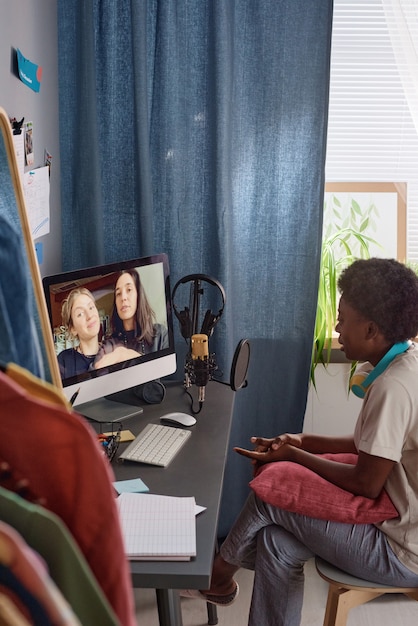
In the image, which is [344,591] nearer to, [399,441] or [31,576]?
[399,441]

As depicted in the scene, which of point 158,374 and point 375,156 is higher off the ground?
point 375,156

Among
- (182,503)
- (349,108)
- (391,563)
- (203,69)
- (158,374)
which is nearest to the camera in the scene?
(182,503)

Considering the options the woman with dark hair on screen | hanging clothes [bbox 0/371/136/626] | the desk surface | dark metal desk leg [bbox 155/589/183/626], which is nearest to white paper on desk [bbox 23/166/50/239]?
the woman with dark hair on screen

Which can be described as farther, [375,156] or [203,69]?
→ [375,156]

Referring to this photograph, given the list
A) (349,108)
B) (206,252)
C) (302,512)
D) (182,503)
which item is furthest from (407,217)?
(182,503)

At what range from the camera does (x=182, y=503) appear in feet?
5.14

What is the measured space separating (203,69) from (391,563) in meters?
1.66

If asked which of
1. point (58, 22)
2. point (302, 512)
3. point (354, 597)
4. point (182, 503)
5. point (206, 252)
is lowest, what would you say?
point (354, 597)

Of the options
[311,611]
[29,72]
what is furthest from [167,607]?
[29,72]

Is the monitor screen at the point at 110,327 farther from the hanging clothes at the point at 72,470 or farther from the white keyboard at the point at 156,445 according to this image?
the hanging clothes at the point at 72,470

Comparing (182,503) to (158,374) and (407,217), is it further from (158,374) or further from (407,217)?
(407,217)

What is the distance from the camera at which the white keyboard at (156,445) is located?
180 centimetres

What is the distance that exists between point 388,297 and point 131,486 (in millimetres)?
777

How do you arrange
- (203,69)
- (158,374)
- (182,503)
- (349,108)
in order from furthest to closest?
(349,108) → (203,69) → (158,374) → (182,503)
